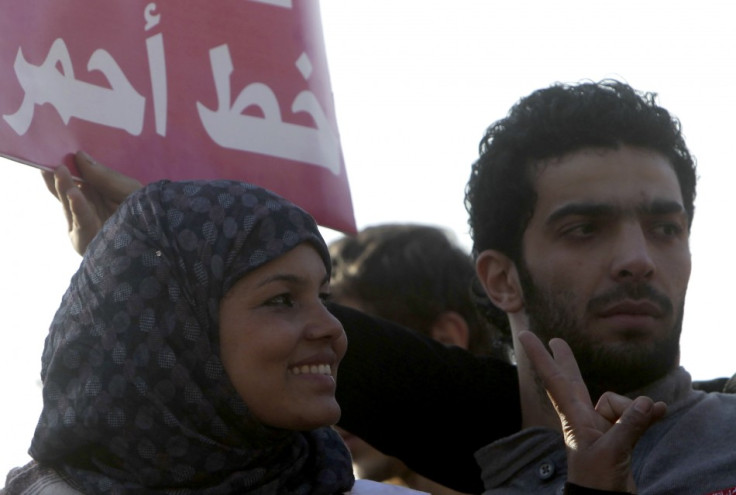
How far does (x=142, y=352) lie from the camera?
315 cm

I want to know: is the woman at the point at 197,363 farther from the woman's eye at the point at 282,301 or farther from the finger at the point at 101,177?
the finger at the point at 101,177

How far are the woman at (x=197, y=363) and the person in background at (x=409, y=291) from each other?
6.23 ft

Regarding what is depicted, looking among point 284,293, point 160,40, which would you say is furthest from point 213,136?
point 284,293

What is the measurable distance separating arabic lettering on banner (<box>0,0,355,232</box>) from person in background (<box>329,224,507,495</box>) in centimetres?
118

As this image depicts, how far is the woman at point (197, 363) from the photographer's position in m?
3.14

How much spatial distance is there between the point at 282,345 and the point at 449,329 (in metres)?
2.28

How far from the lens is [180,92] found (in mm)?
4066

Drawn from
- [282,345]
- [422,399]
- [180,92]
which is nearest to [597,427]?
[282,345]

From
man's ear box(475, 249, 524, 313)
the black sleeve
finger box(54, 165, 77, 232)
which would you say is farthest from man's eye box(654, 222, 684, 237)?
finger box(54, 165, 77, 232)

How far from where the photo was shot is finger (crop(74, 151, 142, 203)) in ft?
12.4

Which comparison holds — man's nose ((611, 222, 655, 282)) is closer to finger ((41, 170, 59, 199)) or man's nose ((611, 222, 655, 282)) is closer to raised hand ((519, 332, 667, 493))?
raised hand ((519, 332, 667, 493))

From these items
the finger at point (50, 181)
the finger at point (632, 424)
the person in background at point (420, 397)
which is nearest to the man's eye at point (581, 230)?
the person in background at point (420, 397)

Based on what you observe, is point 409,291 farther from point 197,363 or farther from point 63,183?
point 197,363

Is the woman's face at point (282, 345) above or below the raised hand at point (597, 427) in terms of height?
above
